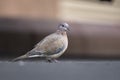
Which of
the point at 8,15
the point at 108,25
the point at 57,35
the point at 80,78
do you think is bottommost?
the point at 108,25

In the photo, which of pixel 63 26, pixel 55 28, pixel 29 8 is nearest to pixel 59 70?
pixel 63 26

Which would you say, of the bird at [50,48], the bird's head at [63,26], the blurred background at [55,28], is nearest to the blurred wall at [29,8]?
the blurred background at [55,28]

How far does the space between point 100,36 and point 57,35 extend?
16.4ft

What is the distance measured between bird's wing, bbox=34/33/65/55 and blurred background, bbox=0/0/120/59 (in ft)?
12.5

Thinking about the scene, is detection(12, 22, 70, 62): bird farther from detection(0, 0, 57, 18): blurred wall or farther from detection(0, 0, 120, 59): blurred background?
detection(0, 0, 57, 18): blurred wall

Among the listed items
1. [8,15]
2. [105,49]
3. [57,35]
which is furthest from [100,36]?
[57,35]

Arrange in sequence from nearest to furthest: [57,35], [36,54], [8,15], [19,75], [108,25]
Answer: [19,75] → [36,54] → [57,35] → [8,15] → [108,25]

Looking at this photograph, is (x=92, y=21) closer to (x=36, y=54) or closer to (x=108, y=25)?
(x=108, y=25)

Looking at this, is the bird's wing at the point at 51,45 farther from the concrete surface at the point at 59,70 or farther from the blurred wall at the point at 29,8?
the blurred wall at the point at 29,8

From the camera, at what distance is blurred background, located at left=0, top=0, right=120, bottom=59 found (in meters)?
7.35

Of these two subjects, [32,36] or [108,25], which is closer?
[32,36]

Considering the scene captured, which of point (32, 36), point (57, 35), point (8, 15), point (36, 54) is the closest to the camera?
point (36, 54)

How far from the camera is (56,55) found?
316 cm

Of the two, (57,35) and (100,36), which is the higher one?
(57,35)
